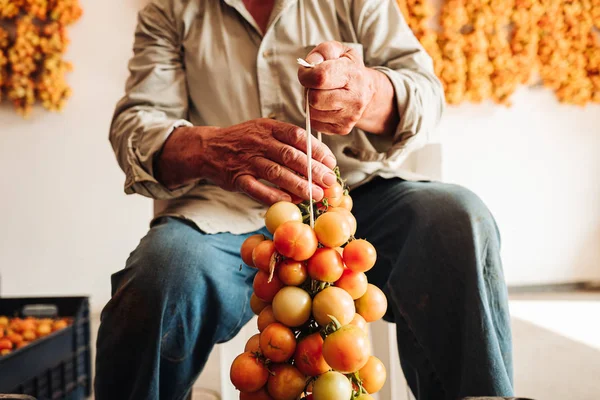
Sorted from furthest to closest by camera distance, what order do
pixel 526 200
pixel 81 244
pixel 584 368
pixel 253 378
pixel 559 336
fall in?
pixel 526 200
pixel 81 244
pixel 559 336
pixel 584 368
pixel 253 378

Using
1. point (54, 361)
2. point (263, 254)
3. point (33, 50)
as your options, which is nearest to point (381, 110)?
point (263, 254)

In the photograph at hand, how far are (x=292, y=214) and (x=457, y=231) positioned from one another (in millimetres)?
309

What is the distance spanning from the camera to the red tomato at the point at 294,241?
1.71 ft

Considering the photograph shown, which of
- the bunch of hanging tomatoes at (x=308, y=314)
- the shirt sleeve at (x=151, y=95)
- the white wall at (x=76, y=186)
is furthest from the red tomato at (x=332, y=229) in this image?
the white wall at (x=76, y=186)

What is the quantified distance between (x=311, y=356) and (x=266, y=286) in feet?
0.31

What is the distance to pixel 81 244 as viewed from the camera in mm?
2531

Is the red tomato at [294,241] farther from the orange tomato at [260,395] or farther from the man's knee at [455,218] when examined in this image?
the man's knee at [455,218]

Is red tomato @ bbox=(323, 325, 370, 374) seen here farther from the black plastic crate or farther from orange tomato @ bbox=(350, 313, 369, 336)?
the black plastic crate

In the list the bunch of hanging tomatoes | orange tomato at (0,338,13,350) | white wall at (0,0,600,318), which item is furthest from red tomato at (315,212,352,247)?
white wall at (0,0,600,318)

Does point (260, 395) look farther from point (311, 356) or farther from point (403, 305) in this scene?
point (403, 305)

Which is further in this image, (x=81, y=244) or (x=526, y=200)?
(x=526, y=200)

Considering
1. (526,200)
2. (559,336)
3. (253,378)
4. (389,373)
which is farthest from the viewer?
(526,200)

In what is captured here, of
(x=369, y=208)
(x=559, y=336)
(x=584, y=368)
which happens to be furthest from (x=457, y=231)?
(x=559, y=336)

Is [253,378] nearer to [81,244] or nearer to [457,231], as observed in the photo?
[457,231]
